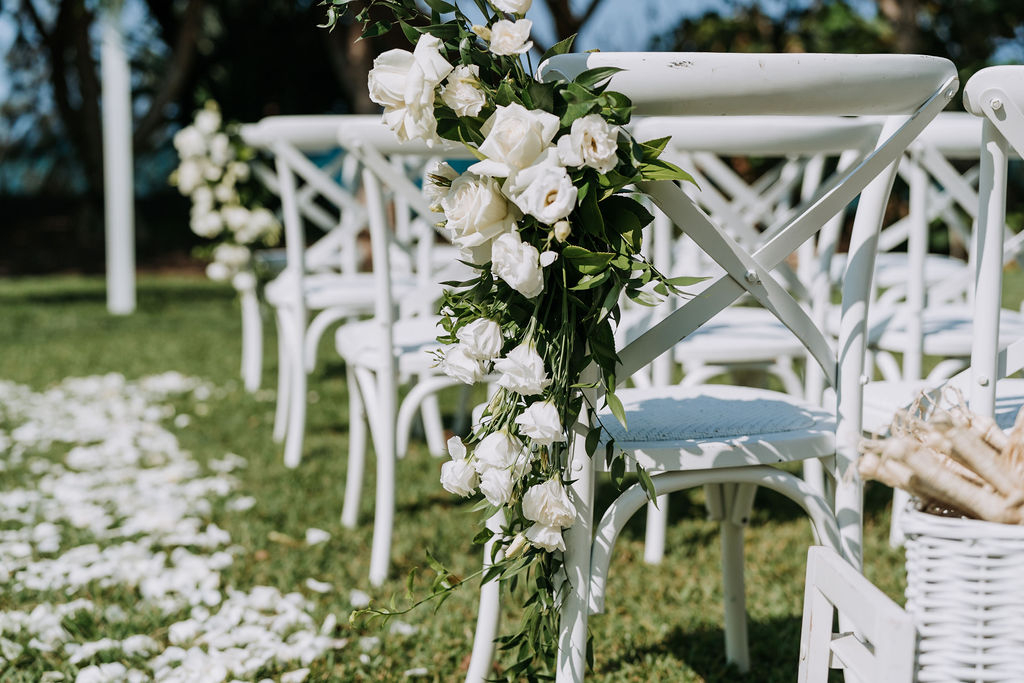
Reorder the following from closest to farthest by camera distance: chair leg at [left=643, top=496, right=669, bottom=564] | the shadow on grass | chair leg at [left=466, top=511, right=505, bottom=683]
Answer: chair leg at [left=466, top=511, right=505, bottom=683], the shadow on grass, chair leg at [left=643, top=496, right=669, bottom=564]

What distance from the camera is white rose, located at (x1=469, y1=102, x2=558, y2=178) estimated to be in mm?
1125

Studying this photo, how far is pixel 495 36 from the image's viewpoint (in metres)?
1.14

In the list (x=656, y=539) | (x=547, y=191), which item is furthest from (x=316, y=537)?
(x=547, y=191)

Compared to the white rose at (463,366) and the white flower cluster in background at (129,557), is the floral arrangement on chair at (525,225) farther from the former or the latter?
the white flower cluster in background at (129,557)

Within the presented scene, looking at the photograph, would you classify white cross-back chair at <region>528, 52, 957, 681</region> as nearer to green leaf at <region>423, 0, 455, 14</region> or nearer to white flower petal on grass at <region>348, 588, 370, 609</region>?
green leaf at <region>423, 0, 455, 14</region>

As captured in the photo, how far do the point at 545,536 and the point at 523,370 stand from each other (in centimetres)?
24

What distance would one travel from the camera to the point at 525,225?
1204 millimetres

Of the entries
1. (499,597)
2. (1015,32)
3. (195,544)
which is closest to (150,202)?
(1015,32)

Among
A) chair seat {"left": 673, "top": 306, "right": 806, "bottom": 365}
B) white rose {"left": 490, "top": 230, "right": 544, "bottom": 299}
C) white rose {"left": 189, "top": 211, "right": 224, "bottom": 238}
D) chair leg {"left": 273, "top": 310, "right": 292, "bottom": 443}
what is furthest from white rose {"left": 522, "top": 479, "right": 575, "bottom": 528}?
white rose {"left": 189, "top": 211, "right": 224, "bottom": 238}

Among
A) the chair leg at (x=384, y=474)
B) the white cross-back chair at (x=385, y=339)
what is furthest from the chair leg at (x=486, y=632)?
the chair leg at (x=384, y=474)

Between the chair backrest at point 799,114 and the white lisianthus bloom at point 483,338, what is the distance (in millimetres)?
215

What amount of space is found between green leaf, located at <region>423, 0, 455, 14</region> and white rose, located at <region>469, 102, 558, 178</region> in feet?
0.47

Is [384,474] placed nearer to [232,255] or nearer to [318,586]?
[318,586]

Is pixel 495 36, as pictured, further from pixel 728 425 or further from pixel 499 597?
pixel 499 597
